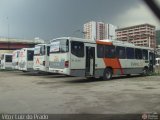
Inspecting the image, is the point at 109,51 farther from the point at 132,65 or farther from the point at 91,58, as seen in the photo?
the point at 132,65

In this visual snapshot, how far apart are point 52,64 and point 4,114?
12585mm

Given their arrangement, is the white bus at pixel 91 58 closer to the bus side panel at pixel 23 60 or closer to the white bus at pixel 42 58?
→ the white bus at pixel 42 58

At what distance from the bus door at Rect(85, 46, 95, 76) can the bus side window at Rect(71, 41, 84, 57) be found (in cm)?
58

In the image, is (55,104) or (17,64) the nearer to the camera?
(55,104)

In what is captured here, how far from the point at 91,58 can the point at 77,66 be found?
162 centimetres

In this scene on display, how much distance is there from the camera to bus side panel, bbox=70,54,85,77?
62.5 feet

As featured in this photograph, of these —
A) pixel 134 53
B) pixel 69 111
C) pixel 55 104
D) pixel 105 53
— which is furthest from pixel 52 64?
pixel 69 111

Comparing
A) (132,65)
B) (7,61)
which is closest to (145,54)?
(132,65)

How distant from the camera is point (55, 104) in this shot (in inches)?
404

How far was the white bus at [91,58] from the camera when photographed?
1927 centimetres

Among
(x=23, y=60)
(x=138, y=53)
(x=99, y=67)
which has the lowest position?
(x=99, y=67)

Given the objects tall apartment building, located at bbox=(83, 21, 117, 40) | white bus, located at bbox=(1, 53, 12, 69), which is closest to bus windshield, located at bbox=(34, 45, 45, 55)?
white bus, located at bbox=(1, 53, 12, 69)

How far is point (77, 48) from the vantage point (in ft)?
64.3

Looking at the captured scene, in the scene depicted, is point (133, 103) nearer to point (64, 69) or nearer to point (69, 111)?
point (69, 111)
